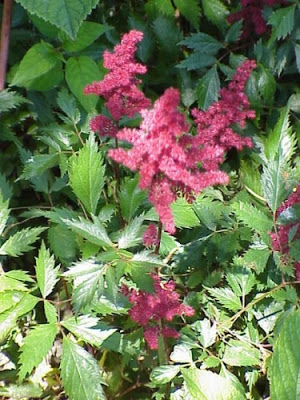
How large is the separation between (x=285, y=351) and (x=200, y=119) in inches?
21.9

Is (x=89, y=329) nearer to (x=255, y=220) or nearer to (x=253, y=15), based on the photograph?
(x=255, y=220)

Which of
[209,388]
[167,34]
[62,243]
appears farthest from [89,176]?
[167,34]

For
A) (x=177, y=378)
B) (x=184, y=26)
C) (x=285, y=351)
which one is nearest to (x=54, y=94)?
(x=184, y=26)

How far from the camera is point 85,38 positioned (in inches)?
70.4

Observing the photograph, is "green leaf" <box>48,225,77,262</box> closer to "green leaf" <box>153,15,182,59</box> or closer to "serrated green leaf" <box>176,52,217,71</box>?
"serrated green leaf" <box>176,52,217,71</box>

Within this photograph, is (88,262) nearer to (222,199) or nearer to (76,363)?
(76,363)

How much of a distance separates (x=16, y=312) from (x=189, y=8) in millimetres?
1172

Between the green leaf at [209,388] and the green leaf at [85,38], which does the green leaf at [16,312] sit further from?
the green leaf at [85,38]

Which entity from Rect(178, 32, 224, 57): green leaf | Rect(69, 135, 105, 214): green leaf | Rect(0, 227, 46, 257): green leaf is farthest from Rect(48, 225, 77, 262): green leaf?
Rect(178, 32, 224, 57): green leaf

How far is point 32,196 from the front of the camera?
7.07 feet

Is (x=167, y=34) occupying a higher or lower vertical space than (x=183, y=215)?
higher

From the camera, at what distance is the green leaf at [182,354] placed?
149 cm

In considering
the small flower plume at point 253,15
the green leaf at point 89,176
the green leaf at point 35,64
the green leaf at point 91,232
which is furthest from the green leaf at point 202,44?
the green leaf at point 91,232

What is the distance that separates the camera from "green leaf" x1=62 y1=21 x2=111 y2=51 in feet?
5.83
